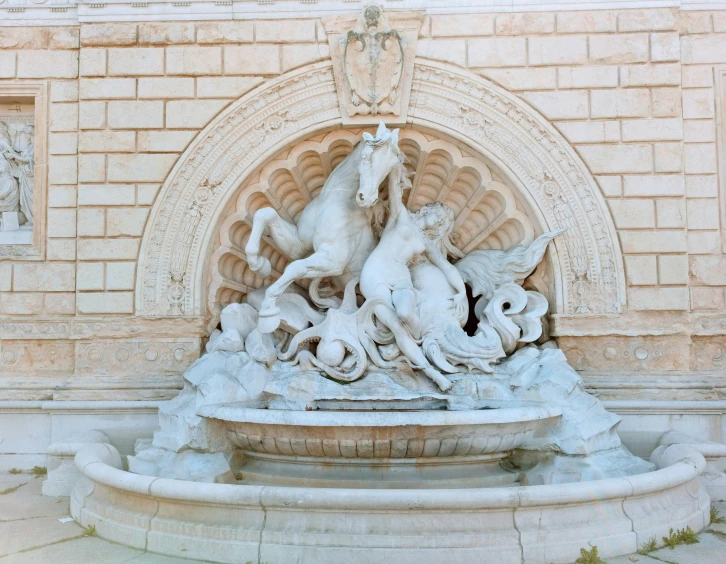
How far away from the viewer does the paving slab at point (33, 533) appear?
163 inches

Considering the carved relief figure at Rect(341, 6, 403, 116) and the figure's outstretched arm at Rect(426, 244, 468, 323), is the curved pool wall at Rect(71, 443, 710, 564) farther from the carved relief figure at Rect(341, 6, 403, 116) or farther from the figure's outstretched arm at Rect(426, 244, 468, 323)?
the carved relief figure at Rect(341, 6, 403, 116)

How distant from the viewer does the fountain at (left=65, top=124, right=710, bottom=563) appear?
3787mm

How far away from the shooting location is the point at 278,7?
6.44 m

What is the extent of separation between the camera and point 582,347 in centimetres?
608

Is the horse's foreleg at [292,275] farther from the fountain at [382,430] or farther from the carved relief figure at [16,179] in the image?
the carved relief figure at [16,179]

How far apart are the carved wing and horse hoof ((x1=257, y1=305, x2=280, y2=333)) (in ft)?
6.82

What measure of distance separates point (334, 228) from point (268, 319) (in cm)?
107

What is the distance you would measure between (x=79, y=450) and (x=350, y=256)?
284 centimetres

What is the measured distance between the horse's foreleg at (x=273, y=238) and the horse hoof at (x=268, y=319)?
56 cm

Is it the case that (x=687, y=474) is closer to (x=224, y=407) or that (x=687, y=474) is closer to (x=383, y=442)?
(x=383, y=442)

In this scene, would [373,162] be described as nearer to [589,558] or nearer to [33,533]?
[589,558]

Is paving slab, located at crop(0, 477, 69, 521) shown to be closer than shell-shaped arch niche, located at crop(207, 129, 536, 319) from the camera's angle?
Yes

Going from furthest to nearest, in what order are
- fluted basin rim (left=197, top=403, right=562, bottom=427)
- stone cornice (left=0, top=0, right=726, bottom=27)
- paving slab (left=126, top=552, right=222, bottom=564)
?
1. stone cornice (left=0, top=0, right=726, bottom=27)
2. fluted basin rim (left=197, top=403, right=562, bottom=427)
3. paving slab (left=126, top=552, right=222, bottom=564)

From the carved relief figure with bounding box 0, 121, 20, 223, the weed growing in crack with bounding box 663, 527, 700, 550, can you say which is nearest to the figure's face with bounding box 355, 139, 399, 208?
the weed growing in crack with bounding box 663, 527, 700, 550
